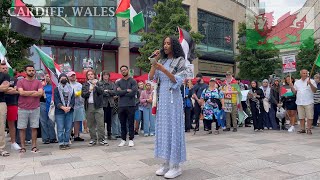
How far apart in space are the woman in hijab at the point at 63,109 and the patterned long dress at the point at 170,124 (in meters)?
3.55

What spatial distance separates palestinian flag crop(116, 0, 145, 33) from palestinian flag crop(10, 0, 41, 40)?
3.26 metres

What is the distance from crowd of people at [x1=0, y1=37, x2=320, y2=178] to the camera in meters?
4.80

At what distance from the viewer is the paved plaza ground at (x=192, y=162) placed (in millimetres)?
4801

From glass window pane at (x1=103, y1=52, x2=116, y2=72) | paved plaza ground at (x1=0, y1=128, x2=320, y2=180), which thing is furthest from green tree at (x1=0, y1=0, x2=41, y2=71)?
Result: glass window pane at (x1=103, y1=52, x2=116, y2=72)

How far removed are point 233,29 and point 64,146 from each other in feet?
109

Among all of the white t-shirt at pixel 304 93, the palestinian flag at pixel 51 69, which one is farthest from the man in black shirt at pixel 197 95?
the palestinian flag at pixel 51 69

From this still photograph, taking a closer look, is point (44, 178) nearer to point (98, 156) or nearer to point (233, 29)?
point (98, 156)

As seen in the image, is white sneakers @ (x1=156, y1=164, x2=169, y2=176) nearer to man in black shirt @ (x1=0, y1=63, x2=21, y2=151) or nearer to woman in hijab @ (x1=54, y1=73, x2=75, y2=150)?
woman in hijab @ (x1=54, y1=73, x2=75, y2=150)

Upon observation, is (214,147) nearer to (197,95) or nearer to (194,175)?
(194,175)

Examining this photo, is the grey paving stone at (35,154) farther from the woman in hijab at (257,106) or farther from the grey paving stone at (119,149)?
the woman in hijab at (257,106)

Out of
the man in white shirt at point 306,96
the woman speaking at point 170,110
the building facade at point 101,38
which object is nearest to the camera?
the woman speaking at point 170,110

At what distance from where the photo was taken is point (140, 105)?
11.0m

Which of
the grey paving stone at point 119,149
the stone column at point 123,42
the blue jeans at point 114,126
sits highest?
the stone column at point 123,42

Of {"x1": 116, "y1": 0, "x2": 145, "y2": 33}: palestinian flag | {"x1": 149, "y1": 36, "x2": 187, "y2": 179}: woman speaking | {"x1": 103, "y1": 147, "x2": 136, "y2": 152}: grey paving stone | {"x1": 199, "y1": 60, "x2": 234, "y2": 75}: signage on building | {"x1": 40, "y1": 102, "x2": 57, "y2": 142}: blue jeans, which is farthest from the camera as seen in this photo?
{"x1": 199, "y1": 60, "x2": 234, "y2": 75}: signage on building
